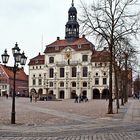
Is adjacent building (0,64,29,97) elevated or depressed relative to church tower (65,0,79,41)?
depressed

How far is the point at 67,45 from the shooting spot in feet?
409

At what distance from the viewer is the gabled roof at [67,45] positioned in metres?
121

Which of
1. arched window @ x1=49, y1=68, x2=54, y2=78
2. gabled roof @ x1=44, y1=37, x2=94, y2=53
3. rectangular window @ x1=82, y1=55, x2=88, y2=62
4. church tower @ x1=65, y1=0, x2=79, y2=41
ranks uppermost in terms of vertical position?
church tower @ x1=65, y1=0, x2=79, y2=41

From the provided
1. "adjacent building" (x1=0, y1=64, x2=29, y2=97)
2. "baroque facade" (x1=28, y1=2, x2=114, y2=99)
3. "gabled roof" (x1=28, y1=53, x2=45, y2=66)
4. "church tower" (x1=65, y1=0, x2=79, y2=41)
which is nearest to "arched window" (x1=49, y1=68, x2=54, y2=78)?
"baroque facade" (x1=28, y1=2, x2=114, y2=99)

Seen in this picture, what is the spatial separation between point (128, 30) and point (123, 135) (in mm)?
17084

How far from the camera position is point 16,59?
21.5m

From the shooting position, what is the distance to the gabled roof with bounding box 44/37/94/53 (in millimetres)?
121000

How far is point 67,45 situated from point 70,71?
9.10 metres

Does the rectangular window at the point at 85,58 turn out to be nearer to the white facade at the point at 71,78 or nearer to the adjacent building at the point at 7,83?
the white facade at the point at 71,78

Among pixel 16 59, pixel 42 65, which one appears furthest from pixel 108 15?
pixel 42 65

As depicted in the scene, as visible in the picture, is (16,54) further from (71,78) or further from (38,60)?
(38,60)

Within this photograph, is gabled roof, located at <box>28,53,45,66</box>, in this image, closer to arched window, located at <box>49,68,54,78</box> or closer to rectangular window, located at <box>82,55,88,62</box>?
arched window, located at <box>49,68,54,78</box>

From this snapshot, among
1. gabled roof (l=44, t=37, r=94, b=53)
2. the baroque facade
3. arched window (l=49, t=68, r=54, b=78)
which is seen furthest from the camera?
arched window (l=49, t=68, r=54, b=78)

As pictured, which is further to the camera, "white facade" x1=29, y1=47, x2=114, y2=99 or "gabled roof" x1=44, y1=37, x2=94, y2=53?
"gabled roof" x1=44, y1=37, x2=94, y2=53
